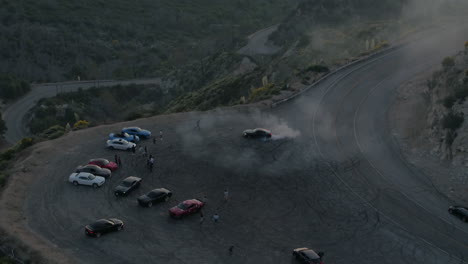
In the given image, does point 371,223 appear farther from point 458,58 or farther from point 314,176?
point 458,58

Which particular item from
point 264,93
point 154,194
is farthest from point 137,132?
point 264,93

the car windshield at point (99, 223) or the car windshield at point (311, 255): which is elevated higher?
the car windshield at point (99, 223)

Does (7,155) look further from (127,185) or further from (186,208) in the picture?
(186,208)

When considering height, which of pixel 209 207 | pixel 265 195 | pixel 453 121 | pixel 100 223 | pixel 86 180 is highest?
pixel 453 121

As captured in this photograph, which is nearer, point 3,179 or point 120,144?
point 3,179

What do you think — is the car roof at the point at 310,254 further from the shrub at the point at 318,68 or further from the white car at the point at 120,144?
the shrub at the point at 318,68

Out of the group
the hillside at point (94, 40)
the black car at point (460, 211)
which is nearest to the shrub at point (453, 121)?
the black car at point (460, 211)
